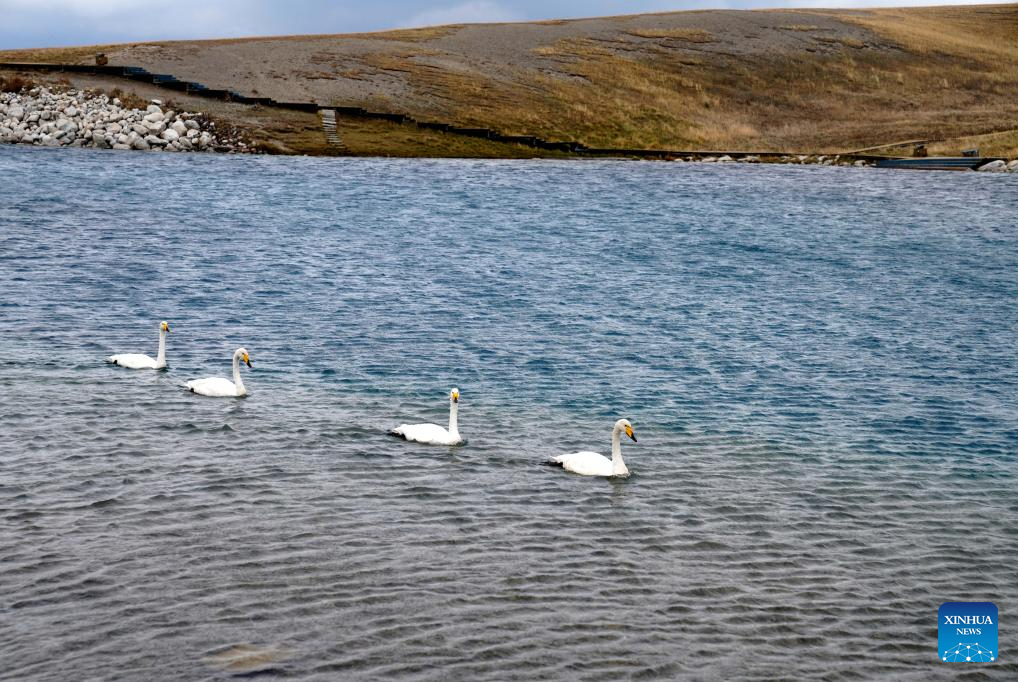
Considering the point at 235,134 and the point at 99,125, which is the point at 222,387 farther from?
the point at 99,125

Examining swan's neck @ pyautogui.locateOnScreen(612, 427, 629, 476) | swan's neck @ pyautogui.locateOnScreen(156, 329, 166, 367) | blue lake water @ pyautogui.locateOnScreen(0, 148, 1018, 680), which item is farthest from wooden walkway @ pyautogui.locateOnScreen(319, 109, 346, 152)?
swan's neck @ pyautogui.locateOnScreen(612, 427, 629, 476)

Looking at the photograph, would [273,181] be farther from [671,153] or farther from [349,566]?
[349,566]

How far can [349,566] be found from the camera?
49.5ft

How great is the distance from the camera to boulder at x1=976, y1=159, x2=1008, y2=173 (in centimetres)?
7962

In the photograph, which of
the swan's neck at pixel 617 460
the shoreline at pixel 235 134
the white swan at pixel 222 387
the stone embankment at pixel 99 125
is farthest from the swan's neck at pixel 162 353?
the stone embankment at pixel 99 125

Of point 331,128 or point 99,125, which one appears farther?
point 331,128

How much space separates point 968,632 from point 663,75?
105 m

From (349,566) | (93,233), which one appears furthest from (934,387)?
(93,233)

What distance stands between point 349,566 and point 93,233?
34533mm

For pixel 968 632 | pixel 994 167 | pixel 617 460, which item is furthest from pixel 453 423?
pixel 994 167

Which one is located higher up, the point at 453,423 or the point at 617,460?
the point at 453,423

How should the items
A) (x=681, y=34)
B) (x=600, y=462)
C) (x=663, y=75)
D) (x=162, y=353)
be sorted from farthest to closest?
(x=681, y=34), (x=663, y=75), (x=162, y=353), (x=600, y=462)

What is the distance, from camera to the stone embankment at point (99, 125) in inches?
2933

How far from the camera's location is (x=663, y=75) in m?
114
